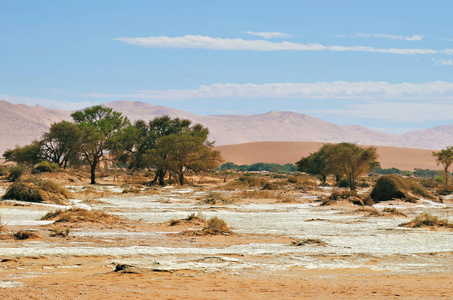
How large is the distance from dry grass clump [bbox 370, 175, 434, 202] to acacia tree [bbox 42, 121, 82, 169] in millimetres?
28154

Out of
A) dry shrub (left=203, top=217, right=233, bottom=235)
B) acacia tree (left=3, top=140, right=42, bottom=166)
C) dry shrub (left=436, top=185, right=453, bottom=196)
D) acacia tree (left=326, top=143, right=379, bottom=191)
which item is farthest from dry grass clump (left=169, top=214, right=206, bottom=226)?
acacia tree (left=3, top=140, right=42, bottom=166)

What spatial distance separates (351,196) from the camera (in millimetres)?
31719

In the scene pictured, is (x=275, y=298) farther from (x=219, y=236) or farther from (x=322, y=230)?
(x=322, y=230)

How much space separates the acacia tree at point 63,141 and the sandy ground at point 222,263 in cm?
3440

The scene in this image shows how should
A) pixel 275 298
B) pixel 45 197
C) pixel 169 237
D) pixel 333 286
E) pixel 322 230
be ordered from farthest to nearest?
pixel 45 197, pixel 322 230, pixel 169 237, pixel 333 286, pixel 275 298

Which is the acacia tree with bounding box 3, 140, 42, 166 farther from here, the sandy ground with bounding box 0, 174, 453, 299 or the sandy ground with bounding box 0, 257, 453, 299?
the sandy ground with bounding box 0, 257, 453, 299

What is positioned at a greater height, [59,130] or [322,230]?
[59,130]

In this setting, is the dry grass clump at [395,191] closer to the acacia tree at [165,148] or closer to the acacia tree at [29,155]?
the acacia tree at [165,148]

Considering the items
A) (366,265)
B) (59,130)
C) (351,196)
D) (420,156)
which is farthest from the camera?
(420,156)

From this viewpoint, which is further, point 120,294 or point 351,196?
point 351,196

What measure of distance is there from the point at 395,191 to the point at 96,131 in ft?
106

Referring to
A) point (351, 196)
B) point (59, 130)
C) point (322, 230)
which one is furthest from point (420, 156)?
point (322, 230)

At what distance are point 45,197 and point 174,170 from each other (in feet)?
81.8

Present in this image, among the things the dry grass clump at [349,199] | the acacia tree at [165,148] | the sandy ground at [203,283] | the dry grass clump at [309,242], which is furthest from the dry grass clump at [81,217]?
the acacia tree at [165,148]
